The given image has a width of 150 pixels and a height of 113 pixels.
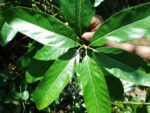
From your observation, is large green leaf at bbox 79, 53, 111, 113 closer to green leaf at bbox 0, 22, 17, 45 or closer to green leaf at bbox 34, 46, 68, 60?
green leaf at bbox 34, 46, 68, 60

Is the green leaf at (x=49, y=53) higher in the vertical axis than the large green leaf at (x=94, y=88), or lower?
higher

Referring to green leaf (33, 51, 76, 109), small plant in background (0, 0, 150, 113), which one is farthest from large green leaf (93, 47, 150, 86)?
green leaf (33, 51, 76, 109)

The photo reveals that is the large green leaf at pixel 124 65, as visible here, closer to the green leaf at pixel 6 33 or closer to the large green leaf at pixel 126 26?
the large green leaf at pixel 126 26

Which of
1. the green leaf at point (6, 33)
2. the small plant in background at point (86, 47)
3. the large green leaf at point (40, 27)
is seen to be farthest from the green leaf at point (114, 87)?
the green leaf at point (6, 33)

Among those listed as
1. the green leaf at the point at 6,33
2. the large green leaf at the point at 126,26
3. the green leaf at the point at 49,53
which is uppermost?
the large green leaf at the point at 126,26

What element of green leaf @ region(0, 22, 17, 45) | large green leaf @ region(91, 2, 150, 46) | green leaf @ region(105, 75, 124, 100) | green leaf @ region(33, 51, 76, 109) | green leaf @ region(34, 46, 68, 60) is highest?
large green leaf @ region(91, 2, 150, 46)
